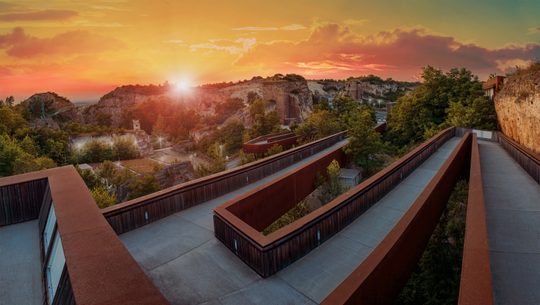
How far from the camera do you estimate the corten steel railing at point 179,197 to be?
7.36 m

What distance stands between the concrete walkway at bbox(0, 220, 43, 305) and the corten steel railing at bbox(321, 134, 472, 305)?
5.07m

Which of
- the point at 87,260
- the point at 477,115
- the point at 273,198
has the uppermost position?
the point at 477,115

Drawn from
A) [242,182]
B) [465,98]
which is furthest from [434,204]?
[465,98]

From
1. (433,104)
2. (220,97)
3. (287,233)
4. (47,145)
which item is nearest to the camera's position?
(287,233)

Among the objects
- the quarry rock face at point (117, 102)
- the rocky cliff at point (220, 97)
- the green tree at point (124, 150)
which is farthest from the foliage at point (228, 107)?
the green tree at point (124, 150)

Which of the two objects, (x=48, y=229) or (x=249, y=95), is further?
(x=249, y=95)

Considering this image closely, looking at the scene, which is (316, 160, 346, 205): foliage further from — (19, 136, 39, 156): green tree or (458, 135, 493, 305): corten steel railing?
(19, 136, 39, 156): green tree

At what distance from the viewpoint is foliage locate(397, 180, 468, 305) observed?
316 inches

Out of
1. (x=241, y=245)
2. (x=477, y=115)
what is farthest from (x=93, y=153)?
(x=477, y=115)

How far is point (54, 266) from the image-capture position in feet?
16.0

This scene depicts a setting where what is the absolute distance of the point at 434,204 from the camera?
8938 millimetres

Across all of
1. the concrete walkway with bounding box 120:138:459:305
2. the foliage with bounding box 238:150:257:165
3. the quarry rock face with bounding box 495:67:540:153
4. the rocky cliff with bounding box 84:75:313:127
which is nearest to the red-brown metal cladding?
the concrete walkway with bounding box 120:138:459:305

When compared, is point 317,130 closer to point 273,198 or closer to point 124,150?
point 273,198

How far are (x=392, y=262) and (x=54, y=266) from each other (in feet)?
19.6
